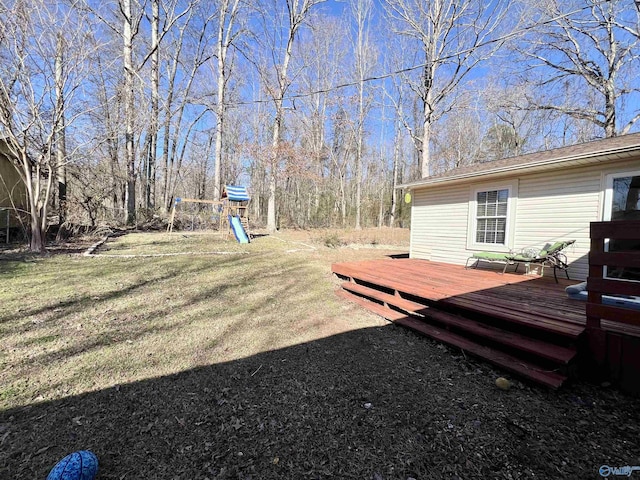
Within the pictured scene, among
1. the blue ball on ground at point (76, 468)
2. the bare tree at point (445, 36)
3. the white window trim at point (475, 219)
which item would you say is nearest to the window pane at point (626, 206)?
the white window trim at point (475, 219)

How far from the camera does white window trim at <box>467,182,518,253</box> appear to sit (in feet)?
18.4

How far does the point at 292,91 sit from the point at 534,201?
15172 millimetres

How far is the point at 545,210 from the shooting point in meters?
5.20

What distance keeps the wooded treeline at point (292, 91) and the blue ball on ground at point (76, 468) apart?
7006 mm

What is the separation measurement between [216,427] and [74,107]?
772cm

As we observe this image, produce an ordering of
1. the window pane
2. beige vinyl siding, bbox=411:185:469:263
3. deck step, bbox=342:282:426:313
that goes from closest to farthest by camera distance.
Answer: deck step, bbox=342:282:426:313, the window pane, beige vinyl siding, bbox=411:185:469:263

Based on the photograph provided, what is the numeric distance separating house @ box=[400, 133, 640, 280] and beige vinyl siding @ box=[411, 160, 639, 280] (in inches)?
0.5

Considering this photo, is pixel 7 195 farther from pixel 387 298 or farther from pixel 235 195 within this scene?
pixel 387 298

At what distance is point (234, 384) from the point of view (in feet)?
7.63

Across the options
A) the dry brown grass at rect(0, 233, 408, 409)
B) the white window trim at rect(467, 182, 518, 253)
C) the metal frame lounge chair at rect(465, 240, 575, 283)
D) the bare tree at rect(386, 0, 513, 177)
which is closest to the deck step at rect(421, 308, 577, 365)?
the dry brown grass at rect(0, 233, 408, 409)

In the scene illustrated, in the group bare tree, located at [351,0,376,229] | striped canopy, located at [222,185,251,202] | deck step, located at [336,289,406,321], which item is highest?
bare tree, located at [351,0,376,229]

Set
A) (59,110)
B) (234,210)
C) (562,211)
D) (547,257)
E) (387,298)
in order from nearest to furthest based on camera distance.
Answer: (387,298)
(547,257)
(562,211)
(59,110)
(234,210)

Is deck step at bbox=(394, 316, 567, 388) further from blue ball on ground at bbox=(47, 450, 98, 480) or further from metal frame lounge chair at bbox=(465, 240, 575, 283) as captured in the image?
blue ball on ground at bbox=(47, 450, 98, 480)

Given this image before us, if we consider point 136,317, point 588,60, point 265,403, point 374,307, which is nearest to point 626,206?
point 374,307
